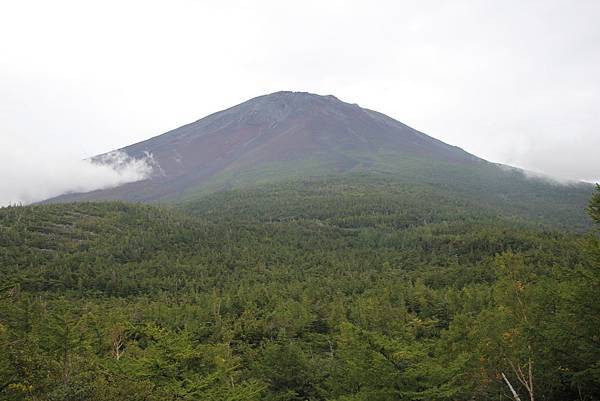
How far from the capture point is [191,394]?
63.7 feet

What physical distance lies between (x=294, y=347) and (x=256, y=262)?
79975 mm

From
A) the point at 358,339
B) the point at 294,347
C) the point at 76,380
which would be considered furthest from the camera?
the point at 294,347

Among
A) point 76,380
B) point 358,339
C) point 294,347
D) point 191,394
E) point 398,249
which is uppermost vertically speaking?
point 76,380

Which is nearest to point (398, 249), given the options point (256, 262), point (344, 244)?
point (344, 244)

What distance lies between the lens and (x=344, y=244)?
12769 cm

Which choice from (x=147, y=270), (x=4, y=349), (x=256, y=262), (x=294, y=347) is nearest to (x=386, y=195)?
(x=256, y=262)

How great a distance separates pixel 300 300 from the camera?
70.0 metres

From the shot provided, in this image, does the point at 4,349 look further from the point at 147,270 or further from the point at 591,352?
the point at 147,270

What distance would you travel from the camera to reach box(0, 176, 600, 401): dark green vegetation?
18.5m

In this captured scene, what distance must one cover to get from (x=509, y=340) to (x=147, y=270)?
92202mm

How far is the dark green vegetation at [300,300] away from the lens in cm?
1855

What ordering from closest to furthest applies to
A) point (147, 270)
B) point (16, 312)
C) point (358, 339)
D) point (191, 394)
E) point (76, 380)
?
point (76, 380)
point (191, 394)
point (358, 339)
point (16, 312)
point (147, 270)

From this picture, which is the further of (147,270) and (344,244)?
(344,244)

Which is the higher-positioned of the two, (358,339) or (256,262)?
(358,339)
